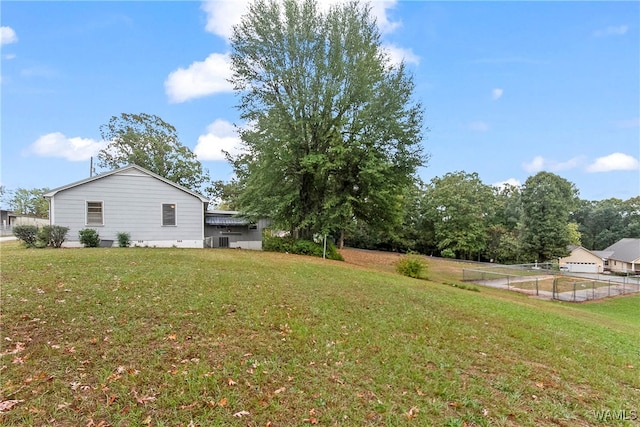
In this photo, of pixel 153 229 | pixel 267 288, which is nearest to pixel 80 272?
pixel 267 288

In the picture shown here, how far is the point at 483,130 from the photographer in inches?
768

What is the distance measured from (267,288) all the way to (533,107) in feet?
58.8

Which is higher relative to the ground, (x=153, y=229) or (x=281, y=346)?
(x=153, y=229)

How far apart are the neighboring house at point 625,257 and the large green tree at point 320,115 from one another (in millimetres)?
37071

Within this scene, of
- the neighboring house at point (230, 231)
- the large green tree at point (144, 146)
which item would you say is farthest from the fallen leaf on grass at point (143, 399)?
the large green tree at point (144, 146)

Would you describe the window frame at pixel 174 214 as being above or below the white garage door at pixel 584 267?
above

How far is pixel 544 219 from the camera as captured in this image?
33562mm

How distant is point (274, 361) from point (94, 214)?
15463mm

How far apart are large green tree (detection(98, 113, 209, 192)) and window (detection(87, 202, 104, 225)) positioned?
45.9 ft

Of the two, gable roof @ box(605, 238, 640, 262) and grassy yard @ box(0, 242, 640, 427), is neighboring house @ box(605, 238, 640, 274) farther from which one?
grassy yard @ box(0, 242, 640, 427)

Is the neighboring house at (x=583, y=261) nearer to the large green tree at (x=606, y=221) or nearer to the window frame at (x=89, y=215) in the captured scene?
the large green tree at (x=606, y=221)

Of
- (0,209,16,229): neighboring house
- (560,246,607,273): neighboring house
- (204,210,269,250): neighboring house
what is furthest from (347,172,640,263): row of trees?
(0,209,16,229): neighboring house

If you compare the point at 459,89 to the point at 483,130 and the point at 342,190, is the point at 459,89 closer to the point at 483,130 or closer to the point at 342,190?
the point at 483,130

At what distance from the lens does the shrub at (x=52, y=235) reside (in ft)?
43.7
